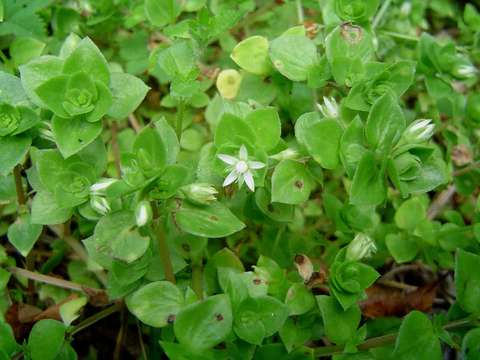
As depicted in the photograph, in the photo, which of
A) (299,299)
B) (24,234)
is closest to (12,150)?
(24,234)

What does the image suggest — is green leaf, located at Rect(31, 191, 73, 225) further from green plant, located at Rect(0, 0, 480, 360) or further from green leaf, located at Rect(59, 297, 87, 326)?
green leaf, located at Rect(59, 297, 87, 326)

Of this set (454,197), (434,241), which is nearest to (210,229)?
(434,241)

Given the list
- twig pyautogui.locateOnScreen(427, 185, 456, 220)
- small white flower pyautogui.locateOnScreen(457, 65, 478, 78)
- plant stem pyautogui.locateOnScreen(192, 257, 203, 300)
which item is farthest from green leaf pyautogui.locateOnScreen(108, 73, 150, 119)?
twig pyautogui.locateOnScreen(427, 185, 456, 220)

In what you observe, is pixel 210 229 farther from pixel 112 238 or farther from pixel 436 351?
pixel 436 351

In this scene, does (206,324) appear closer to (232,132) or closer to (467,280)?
(232,132)

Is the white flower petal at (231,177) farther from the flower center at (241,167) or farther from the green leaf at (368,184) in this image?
the green leaf at (368,184)

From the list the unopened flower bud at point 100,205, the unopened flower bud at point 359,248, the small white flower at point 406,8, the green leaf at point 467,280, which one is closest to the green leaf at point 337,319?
the unopened flower bud at point 359,248
